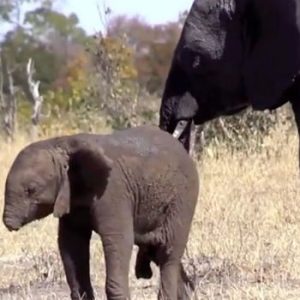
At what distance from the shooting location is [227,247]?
680 cm

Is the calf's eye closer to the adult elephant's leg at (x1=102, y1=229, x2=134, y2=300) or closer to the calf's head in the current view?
the calf's head

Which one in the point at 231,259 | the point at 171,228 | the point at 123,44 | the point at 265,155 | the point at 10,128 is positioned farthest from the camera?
the point at 10,128

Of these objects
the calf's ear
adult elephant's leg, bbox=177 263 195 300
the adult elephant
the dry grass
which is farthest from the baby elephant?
the adult elephant

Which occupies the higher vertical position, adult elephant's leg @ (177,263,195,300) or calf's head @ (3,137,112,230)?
calf's head @ (3,137,112,230)

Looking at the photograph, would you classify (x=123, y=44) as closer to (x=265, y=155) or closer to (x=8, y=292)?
(x=265, y=155)

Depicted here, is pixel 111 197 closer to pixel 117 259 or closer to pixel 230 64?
pixel 117 259

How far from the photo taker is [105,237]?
4598 mm

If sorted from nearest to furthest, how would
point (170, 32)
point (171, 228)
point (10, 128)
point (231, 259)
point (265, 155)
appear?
1. point (171, 228)
2. point (231, 259)
3. point (265, 155)
4. point (10, 128)
5. point (170, 32)

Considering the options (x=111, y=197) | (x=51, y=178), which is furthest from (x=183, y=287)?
(x=51, y=178)

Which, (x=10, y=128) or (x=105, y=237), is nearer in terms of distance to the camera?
(x=105, y=237)

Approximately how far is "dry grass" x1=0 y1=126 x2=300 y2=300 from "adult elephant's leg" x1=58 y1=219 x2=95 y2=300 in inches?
35.8

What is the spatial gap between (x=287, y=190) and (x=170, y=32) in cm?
3783

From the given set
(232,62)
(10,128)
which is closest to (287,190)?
(232,62)

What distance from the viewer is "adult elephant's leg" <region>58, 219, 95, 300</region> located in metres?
4.75
